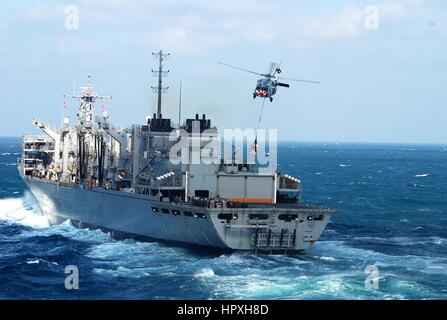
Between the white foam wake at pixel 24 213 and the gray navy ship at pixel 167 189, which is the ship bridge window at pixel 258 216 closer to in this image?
the gray navy ship at pixel 167 189

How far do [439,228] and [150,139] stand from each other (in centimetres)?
2370

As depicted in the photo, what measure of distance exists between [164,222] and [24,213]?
26.2m

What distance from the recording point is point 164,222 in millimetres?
46438

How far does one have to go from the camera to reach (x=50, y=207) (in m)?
63.1

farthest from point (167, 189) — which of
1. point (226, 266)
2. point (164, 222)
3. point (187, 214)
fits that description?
point (226, 266)

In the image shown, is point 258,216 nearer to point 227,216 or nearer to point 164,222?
point 227,216

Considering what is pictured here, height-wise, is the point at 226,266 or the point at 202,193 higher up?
the point at 202,193

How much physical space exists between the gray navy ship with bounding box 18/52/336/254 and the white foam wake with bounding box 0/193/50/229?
3.59 ft

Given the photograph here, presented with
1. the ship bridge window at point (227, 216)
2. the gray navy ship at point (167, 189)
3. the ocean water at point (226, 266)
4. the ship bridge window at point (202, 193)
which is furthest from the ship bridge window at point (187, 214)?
the ship bridge window at point (202, 193)

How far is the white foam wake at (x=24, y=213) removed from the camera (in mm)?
63500

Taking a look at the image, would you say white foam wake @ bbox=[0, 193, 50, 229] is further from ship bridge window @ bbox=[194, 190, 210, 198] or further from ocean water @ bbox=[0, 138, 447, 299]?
ship bridge window @ bbox=[194, 190, 210, 198]

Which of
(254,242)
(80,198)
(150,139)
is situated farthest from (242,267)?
(80,198)
